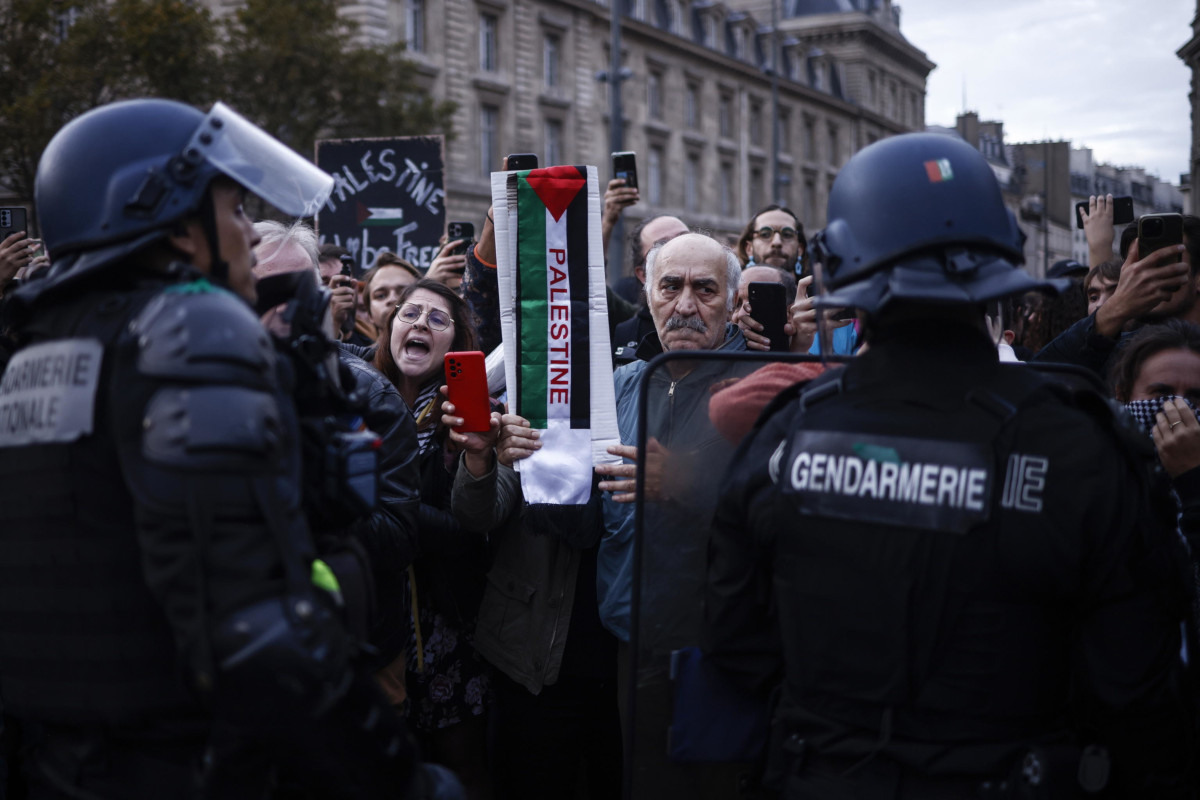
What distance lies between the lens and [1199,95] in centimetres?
3672

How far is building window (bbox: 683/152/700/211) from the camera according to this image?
47.7 meters

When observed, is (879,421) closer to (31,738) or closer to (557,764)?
(31,738)

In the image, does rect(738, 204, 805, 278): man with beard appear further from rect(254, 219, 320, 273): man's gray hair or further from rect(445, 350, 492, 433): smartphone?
rect(445, 350, 492, 433): smartphone

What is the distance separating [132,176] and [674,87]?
46.3m

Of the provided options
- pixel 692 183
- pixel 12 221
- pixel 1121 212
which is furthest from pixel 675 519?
pixel 692 183

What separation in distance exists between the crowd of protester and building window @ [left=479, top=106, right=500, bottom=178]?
32.2 m

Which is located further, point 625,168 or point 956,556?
point 625,168

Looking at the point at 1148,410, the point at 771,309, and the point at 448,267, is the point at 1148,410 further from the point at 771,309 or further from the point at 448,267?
the point at 448,267

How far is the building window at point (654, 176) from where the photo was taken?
4506cm

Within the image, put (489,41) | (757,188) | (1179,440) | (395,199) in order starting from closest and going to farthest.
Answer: (1179,440) → (395,199) → (489,41) → (757,188)

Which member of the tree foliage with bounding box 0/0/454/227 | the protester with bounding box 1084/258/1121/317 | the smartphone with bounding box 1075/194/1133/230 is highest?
the tree foliage with bounding box 0/0/454/227

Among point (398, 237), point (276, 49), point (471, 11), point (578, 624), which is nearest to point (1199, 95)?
point (471, 11)

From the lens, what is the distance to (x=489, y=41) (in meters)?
35.7

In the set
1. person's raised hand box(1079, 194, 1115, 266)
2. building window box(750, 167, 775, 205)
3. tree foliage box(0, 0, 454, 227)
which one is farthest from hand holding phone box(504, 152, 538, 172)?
building window box(750, 167, 775, 205)
